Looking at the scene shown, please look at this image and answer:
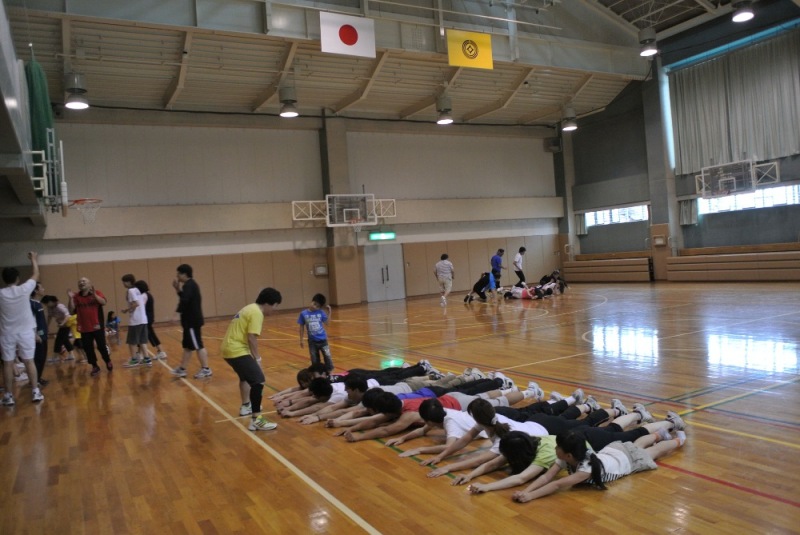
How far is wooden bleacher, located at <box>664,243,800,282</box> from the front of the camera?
17953 mm

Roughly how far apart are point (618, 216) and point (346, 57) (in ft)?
42.7

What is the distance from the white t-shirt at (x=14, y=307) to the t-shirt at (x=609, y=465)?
21.3 feet

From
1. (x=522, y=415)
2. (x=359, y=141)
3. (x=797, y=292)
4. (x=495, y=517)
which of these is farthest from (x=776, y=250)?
(x=495, y=517)

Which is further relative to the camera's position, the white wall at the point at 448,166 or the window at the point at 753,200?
the white wall at the point at 448,166

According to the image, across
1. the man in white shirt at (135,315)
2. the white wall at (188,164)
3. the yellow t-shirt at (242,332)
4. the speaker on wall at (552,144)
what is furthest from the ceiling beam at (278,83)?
the speaker on wall at (552,144)

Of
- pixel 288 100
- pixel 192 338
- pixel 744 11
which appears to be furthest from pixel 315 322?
pixel 744 11

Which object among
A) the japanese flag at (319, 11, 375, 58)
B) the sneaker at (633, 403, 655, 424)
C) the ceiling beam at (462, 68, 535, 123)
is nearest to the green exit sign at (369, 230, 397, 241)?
the ceiling beam at (462, 68, 535, 123)

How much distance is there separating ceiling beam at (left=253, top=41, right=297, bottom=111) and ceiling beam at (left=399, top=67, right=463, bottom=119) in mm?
5035

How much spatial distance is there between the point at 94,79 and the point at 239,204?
5517mm

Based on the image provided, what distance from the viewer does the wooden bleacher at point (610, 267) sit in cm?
2231

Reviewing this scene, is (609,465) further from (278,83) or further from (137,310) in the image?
(278,83)

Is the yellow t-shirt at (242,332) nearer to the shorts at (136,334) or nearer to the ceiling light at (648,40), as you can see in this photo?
the shorts at (136,334)

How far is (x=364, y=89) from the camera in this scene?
18688 mm

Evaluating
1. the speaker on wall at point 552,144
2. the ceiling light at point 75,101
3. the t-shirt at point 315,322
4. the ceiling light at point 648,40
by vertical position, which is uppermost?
the ceiling light at point 648,40
